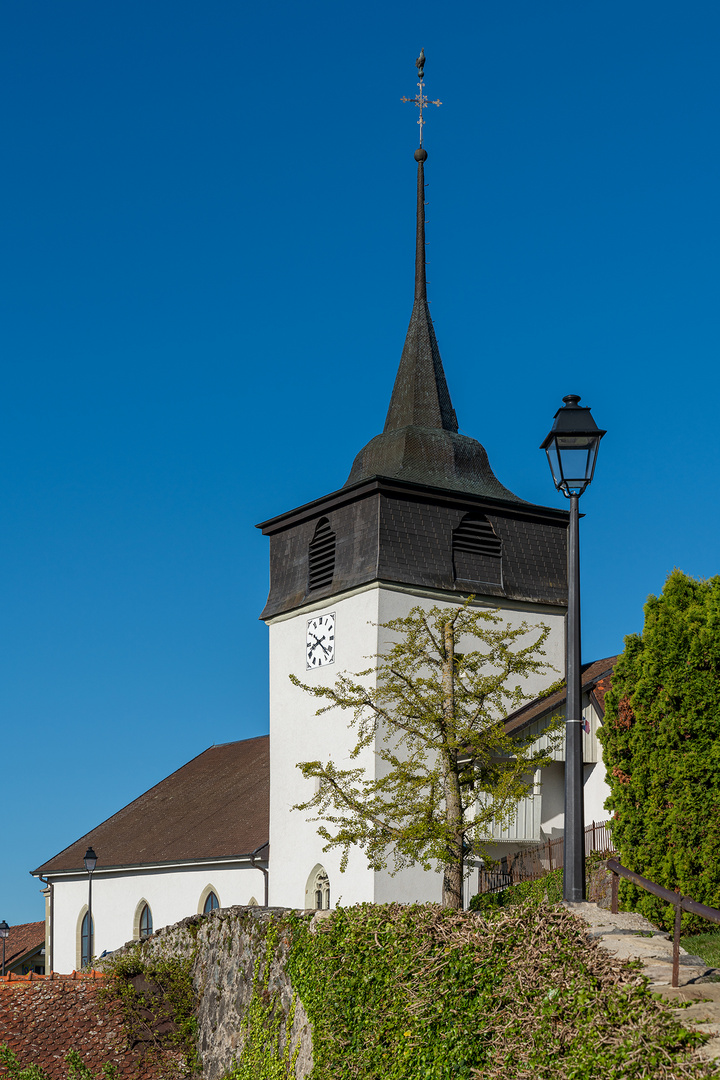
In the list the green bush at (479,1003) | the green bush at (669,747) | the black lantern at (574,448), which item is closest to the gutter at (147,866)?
the green bush at (669,747)

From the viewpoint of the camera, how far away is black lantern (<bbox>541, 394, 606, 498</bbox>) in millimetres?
10516

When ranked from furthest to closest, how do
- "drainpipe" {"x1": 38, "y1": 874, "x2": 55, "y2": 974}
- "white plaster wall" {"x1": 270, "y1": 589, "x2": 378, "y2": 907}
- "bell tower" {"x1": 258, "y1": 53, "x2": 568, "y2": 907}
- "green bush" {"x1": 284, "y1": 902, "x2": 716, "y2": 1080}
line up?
"drainpipe" {"x1": 38, "y1": 874, "x2": 55, "y2": 974}
"bell tower" {"x1": 258, "y1": 53, "x2": 568, "y2": 907}
"white plaster wall" {"x1": 270, "y1": 589, "x2": 378, "y2": 907}
"green bush" {"x1": 284, "y1": 902, "x2": 716, "y2": 1080}

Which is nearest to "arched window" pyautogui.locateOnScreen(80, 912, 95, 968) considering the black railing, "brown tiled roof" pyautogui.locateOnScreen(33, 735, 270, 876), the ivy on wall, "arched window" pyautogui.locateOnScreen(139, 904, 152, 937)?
"brown tiled roof" pyautogui.locateOnScreen(33, 735, 270, 876)

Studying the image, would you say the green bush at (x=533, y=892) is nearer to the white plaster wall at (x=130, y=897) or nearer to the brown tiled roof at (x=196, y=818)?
the white plaster wall at (x=130, y=897)

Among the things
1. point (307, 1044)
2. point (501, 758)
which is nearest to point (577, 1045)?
point (307, 1044)

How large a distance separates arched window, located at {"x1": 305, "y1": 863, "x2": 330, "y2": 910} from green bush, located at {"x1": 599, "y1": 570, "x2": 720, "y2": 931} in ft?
54.3

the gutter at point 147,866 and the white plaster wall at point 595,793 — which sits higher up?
the white plaster wall at point 595,793

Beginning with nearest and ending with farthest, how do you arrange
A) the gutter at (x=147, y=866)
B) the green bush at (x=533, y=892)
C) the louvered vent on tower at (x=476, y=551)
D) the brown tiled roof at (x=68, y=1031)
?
the brown tiled roof at (x=68, y=1031), the green bush at (x=533, y=892), the louvered vent on tower at (x=476, y=551), the gutter at (x=147, y=866)

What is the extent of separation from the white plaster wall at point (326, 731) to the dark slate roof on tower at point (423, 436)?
325 cm

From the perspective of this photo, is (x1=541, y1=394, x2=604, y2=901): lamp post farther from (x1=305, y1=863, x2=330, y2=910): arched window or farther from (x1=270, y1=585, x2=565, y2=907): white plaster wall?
(x1=305, y1=863, x2=330, y2=910): arched window

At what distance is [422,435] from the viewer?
107ft

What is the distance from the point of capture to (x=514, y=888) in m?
A: 22.5

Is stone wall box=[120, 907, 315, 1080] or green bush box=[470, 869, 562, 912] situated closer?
stone wall box=[120, 907, 315, 1080]

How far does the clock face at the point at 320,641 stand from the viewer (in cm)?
3081
